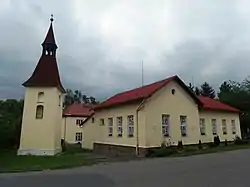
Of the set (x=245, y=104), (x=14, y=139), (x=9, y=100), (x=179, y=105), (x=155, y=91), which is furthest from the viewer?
(x=9, y=100)

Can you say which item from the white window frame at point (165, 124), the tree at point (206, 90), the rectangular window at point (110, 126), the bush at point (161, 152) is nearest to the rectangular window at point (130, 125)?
the white window frame at point (165, 124)

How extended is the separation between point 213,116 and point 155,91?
9.94 m

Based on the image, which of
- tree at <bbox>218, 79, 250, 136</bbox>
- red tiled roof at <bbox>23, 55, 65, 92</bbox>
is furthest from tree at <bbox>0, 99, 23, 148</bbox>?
tree at <bbox>218, 79, 250, 136</bbox>

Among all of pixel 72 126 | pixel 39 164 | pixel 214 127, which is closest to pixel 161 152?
pixel 39 164

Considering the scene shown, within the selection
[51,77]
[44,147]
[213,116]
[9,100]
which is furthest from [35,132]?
→ [9,100]

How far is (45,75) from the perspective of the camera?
94.3 feet

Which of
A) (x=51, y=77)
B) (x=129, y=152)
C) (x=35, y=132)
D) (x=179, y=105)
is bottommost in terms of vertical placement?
(x=129, y=152)

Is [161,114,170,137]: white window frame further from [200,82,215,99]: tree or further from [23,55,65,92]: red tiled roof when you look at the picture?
[200,82,215,99]: tree

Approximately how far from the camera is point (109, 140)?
27.8 m

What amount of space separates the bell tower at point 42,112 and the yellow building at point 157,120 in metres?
4.87

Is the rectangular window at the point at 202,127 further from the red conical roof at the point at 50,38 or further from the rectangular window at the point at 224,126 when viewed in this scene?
the red conical roof at the point at 50,38

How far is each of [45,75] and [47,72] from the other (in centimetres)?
48

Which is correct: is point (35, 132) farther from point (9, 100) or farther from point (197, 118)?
point (9, 100)

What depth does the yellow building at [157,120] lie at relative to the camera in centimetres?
2289
